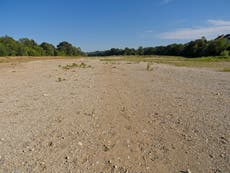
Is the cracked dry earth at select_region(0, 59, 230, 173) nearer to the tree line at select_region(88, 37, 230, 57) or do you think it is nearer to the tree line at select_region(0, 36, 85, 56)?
the tree line at select_region(88, 37, 230, 57)

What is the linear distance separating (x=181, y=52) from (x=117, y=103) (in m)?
91.4

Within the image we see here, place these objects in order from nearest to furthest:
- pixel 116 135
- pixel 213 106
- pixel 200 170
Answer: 1. pixel 200 170
2. pixel 116 135
3. pixel 213 106

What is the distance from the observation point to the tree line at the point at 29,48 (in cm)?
7731

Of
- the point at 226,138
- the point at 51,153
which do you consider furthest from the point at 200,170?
the point at 51,153

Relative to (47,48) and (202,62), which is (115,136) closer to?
(202,62)

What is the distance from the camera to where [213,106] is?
23.7 feet

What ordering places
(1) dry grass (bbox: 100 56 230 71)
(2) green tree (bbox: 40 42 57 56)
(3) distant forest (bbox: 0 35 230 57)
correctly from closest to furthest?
(1) dry grass (bbox: 100 56 230 71)
(3) distant forest (bbox: 0 35 230 57)
(2) green tree (bbox: 40 42 57 56)

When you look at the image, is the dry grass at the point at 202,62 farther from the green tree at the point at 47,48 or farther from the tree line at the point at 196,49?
the green tree at the point at 47,48

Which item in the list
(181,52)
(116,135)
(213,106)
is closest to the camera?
(116,135)

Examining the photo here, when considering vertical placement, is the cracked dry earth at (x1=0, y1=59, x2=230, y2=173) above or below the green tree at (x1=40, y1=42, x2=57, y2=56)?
above

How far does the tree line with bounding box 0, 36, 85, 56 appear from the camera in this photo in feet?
254

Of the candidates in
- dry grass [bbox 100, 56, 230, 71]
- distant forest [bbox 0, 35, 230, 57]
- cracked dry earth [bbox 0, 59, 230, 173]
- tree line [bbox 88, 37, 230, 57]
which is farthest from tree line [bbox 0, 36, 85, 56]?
cracked dry earth [bbox 0, 59, 230, 173]

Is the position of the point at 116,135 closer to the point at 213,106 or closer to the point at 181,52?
the point at 213,106

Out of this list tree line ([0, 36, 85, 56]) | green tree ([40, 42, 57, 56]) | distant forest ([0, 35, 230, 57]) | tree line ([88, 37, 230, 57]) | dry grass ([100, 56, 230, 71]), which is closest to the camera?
dry grass ([100, 56, 230, 71])
